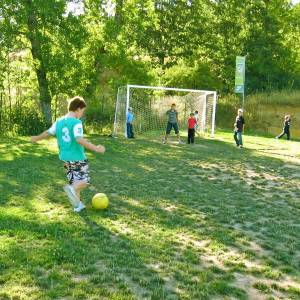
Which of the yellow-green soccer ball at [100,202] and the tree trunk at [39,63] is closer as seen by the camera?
the yellow-green soccer ball at [100,202]

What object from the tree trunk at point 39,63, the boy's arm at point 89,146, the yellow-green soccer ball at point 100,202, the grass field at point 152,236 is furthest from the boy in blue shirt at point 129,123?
the boy's arm at point 89,146

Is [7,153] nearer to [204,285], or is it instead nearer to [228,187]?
[228,187]

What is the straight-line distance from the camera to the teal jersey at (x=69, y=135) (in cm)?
706

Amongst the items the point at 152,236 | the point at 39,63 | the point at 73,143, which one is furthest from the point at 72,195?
the point at 39,63

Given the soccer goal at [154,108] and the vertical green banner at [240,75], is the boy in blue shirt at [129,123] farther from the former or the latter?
the vertical green banner at [240,75]

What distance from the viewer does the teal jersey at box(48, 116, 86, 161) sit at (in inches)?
278

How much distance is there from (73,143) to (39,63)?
16.5 meters

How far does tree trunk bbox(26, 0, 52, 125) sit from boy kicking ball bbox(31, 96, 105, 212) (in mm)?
15582

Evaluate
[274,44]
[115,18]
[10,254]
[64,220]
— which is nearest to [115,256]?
[10,254]

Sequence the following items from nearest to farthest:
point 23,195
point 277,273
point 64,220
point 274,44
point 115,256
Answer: point 277,273 → point 115,256 → point 64,220 → point 23,195 → point 274,44

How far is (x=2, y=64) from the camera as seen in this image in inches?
899

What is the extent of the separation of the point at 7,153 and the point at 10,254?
33.3 feet

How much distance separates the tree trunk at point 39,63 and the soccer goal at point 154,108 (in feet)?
11.7

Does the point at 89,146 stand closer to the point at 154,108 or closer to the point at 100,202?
the point at 100,202
